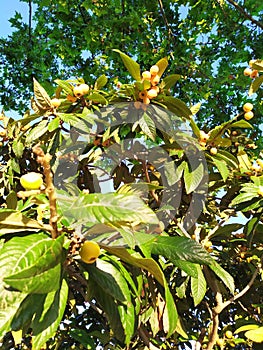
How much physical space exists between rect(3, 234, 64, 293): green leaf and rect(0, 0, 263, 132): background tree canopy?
13.1 ft

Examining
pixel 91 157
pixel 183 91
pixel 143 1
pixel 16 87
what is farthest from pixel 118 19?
pixel 91 157

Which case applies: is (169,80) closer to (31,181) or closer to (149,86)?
(149,86)

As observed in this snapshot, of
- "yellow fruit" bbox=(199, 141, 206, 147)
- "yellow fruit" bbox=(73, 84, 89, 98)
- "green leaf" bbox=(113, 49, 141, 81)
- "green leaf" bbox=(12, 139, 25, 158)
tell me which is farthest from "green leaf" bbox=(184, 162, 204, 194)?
"green leaf" bbox=(12, 139, 25, 158)

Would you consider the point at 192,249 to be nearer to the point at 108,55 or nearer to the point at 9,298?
the point at 9,298

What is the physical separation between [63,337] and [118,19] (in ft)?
12.2

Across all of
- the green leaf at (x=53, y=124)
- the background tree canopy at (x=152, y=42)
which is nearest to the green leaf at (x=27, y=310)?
the green leaf at (x=53, y=124)

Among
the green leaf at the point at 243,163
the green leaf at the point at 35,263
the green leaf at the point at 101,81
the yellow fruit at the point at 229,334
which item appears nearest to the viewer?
the green leaf at the point at 35,263

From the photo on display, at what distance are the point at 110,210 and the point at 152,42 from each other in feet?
15.4

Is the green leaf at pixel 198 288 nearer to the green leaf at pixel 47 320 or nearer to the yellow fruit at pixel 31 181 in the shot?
the green leaf at pixel 47 320

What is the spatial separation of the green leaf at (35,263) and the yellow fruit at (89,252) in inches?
3.4

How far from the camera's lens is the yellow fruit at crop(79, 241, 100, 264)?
965 mm

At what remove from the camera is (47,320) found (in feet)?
2.92

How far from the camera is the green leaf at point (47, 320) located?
0.87 meters

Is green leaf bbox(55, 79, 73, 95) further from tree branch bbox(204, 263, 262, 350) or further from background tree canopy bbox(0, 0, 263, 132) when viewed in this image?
background tree canopy bbox(0, 0, 263, 132)
